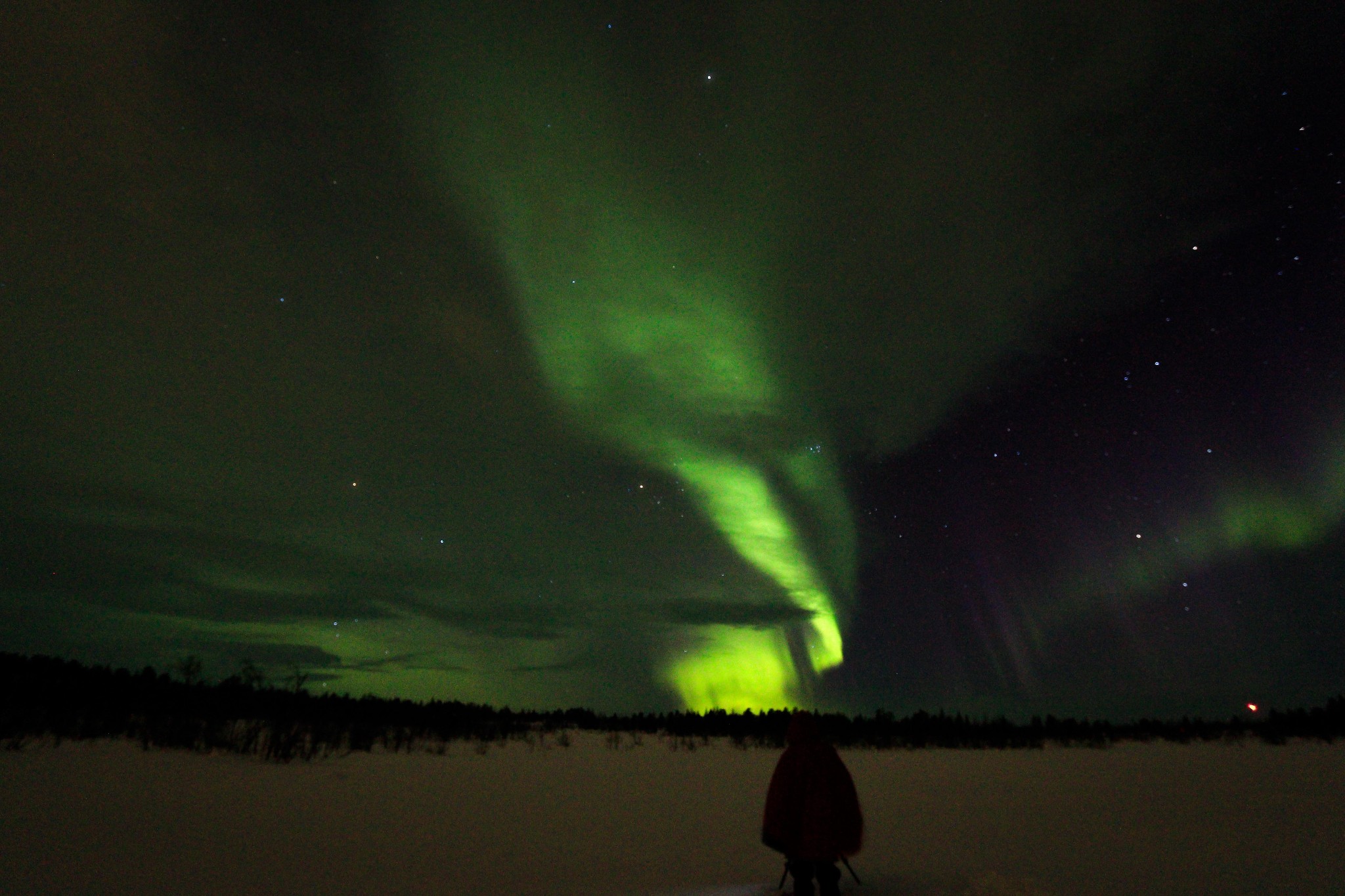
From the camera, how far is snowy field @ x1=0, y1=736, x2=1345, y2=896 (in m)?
6.91

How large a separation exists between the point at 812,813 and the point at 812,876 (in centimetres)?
63

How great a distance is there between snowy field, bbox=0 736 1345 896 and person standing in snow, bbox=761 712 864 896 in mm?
1412

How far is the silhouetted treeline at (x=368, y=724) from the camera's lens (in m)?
14.3

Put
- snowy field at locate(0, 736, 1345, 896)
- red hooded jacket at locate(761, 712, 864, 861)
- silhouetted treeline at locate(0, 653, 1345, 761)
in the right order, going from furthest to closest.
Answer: silhouetted treeline at locate(0, 653, 1345, 761) → snowy field at locate(0, 736, 1345, 896) → red hooded jacket at locate(761, 712, 864, 861)

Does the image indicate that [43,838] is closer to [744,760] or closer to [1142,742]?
[744,760]

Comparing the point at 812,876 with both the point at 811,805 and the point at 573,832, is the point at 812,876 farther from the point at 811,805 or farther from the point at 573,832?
the point at 573,832

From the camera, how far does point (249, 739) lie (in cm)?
1445

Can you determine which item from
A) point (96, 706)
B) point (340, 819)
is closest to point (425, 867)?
point (340, 819)

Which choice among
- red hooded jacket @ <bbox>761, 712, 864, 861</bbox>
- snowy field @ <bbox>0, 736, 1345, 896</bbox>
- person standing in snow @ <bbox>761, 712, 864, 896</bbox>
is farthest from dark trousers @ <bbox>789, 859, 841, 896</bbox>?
snowy field @ <bbox>0, 736, 1345, 896</bbox>

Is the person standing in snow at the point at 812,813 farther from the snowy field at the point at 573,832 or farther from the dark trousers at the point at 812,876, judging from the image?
the snowy field at the point at 573,832

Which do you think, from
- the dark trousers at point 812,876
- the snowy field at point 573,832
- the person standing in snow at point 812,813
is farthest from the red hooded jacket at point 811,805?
the snowy field at point 573,832

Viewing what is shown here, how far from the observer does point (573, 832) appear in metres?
10.1

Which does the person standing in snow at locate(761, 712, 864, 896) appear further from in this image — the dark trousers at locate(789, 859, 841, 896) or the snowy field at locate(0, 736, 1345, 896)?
the snowy field at locate(0, 736, 1345, 896)

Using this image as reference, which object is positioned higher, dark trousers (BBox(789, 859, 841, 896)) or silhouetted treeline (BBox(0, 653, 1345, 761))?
silhouetted treeline (BBox(0, 653, 1345, 761))
